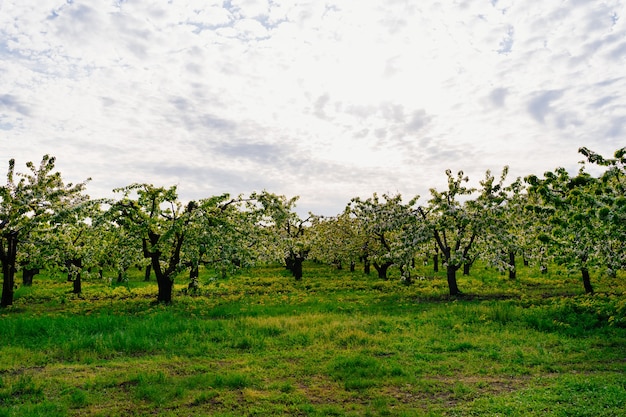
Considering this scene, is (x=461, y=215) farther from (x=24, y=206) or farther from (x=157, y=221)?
(x=24, y=206)

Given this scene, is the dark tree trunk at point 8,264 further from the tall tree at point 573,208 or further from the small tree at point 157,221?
the tall tree at point 573,208

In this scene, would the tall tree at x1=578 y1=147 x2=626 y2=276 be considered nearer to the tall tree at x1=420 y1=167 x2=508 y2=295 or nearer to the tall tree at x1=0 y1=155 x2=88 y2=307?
the tall tree at x1=420 y1=167 x2=508 y2=295

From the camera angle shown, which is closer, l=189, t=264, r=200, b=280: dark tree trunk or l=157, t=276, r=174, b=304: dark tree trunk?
l=157, t=276, r=174, b=304: dark tree trunk

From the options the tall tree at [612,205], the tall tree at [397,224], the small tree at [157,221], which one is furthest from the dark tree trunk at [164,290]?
the tall tree at [612,205]

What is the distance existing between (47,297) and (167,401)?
27229 mm

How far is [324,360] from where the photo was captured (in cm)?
1348

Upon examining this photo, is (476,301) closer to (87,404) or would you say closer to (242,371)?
(242,371)

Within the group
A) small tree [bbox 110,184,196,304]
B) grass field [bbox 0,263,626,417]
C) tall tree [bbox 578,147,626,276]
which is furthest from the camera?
small tree [bbox 110,184,196,304]

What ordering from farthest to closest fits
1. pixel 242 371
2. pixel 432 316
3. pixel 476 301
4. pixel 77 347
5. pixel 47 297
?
pixel 47 297 < pixel 476 301 < pixel 432 316 < pixel 77 347 < pixel 242 371

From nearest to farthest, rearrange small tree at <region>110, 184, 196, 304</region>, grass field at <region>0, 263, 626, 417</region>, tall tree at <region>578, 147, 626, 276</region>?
grass field at <region>0, 263, 626, 417</region>
tall tree at <region>578, 147, 626, 276</region>
small tree at <region>110, 184, 196, 304</region>

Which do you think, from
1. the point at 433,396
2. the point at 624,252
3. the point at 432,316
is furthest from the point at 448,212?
the point at 433,396

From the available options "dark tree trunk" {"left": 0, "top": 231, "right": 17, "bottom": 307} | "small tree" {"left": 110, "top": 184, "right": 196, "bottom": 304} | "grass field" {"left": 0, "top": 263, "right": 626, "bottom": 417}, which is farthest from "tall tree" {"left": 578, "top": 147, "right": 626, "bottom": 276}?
"dark tree trunk" {"left": 0, "top": 231, "right": 17, "bottom": 307}

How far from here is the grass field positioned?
9852 mm

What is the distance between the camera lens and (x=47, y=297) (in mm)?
31656
